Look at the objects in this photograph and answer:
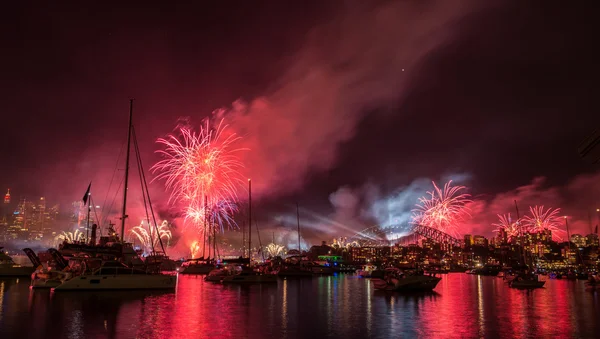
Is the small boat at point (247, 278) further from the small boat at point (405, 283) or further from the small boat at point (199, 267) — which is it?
the small boat at point (199, 267)

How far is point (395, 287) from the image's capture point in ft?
142

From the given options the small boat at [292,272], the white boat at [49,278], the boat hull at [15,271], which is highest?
the white boat at [49,278]

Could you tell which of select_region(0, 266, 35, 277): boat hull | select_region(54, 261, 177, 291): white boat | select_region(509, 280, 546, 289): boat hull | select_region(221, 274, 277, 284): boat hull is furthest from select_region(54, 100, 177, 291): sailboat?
select_region(509, 280, 546, 289): boat hull

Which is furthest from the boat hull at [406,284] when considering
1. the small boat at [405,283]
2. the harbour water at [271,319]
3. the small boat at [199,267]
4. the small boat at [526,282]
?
the small boat at [199,267]

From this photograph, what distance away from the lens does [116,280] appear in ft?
121

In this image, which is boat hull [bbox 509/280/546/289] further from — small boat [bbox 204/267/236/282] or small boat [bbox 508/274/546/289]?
small boat [bbox 204/267/236/282]

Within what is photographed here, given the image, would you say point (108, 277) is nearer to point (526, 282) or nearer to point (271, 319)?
point (271, 319)

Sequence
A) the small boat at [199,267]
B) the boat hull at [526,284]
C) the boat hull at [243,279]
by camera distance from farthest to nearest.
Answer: the small boat at [199,267] < the boat hull at [243,279] < the boat hull at [526,284]

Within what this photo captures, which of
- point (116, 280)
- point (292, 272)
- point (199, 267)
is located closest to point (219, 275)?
point (116, 280)

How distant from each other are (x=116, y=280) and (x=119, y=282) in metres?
0.32

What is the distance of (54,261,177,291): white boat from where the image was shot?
3538 centimetres

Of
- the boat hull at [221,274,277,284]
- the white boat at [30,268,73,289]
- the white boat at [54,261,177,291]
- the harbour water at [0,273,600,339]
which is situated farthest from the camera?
the boat hull at [221,274,277,284]

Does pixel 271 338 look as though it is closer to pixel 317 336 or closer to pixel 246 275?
pixel 317 336

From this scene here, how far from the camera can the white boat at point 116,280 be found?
35375 millimetres
